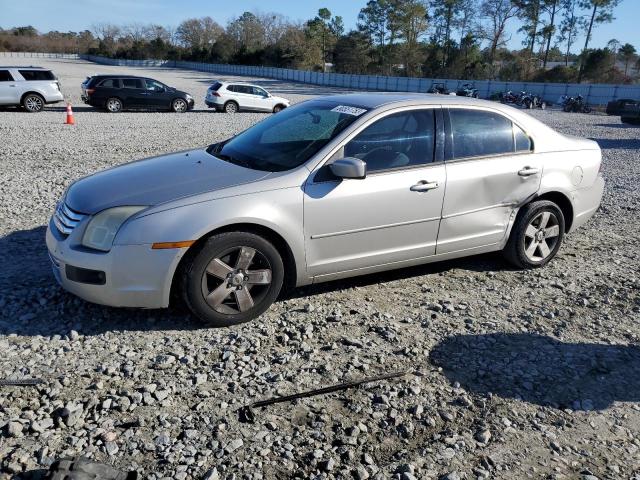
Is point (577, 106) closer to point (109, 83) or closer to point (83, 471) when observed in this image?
point (109, 83)

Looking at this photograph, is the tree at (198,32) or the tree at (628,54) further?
the tree at (198,32)

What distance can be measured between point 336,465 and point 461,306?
7.37ft

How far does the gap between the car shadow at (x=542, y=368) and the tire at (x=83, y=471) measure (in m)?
2.05

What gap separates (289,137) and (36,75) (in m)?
19.2

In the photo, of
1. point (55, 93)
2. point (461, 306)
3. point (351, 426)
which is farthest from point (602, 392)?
point (55, 93)

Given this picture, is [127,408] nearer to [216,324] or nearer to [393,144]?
[216,324]

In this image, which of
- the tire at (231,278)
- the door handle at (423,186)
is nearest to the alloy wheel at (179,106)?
the door handle at (423,186)

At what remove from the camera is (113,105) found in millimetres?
22344

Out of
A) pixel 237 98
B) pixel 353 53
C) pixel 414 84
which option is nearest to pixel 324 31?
pixel 353 53

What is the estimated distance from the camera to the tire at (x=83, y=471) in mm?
2504

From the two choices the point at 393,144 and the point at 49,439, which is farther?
the point at 393,144

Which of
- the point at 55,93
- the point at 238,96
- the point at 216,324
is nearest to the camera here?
the point at 216,324

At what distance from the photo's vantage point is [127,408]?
3174 mm

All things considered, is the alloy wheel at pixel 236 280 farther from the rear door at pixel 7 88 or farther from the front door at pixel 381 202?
the rear door at pixel 7 88
